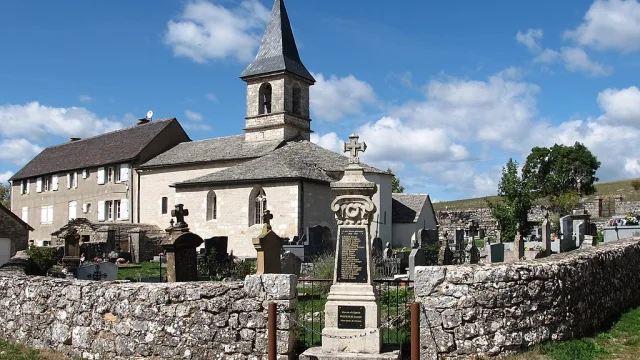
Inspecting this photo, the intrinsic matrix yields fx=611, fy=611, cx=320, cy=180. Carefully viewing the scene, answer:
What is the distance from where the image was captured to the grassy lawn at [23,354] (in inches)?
366

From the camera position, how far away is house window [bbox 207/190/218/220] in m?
33.4

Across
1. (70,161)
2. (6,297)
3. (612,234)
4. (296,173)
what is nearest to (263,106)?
(296,173)

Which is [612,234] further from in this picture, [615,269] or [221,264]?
[221,264]

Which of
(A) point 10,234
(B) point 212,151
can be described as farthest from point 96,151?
(A) point 10,234

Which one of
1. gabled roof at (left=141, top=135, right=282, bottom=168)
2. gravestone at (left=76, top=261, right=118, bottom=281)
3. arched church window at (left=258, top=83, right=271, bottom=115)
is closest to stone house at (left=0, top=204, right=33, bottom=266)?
gabled roof at (left=141, top=135, right=282, bottom=168)

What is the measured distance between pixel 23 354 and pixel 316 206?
22.5 meters

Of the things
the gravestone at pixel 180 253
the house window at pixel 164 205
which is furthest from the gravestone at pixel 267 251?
the house window at pixel 164 205

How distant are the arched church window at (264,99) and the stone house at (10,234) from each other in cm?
1541

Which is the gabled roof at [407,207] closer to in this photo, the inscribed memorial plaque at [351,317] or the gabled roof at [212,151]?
→ the gabled roof at [212,151]

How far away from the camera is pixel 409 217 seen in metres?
38.2

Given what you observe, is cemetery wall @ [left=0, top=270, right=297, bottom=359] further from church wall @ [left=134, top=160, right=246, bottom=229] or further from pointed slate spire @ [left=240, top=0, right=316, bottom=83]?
pointed slate spire @ [left=240, top=0, right=316, bottom=83]

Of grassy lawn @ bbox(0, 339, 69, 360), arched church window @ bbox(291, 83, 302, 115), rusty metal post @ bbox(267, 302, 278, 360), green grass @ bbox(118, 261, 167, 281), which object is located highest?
arched church window @ bbox(291, 83, 302, 115)

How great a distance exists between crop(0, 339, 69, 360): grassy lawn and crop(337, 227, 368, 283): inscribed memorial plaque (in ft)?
14.7

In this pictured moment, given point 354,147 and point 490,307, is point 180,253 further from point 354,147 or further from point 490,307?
point 490,307
